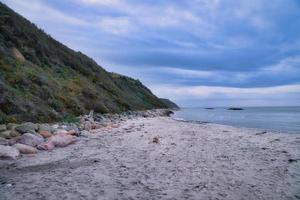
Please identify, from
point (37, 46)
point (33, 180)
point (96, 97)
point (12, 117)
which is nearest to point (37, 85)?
point (12, 117)

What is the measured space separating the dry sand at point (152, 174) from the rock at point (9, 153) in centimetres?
24

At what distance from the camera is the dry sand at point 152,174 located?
18.9 ft

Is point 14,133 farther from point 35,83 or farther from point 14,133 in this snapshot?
point 35,83

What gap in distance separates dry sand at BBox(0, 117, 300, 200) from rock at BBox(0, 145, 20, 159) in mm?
244

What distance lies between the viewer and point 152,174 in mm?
7023

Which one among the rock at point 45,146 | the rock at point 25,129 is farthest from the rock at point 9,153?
the rock at point 25,129

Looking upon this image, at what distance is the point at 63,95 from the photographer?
77.9 ft

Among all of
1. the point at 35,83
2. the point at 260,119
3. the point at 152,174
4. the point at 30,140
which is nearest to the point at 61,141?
the point at 30,140

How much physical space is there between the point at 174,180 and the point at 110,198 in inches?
62.0

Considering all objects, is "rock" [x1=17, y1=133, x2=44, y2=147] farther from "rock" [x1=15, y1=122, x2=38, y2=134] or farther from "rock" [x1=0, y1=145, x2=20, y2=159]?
"rock" [x1=0, y1=145, x2=20, y2=159]

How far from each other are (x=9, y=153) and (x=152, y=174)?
155 inches

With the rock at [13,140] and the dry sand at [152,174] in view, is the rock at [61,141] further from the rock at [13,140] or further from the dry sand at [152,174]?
the rock at [13,140]

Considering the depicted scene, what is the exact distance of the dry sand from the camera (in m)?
5.75

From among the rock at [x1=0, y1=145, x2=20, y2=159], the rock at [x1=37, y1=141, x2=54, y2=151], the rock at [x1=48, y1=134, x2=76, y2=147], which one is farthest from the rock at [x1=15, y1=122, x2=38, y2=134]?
the rock at [x1=0, y1=145, x2=20, y2=159]
